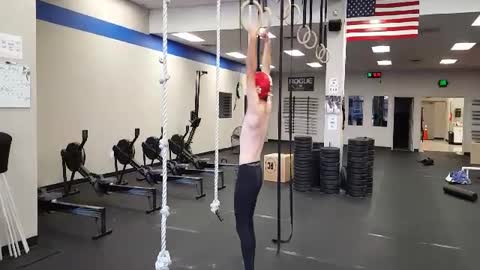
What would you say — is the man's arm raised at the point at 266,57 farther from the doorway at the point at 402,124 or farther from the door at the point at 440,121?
the door at the point at 440,121

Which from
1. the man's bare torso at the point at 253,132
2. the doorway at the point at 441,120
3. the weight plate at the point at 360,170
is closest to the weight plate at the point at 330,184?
the weight plate at the point at 360,170

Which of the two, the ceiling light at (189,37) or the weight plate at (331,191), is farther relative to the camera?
the ceiling light at (189,37)

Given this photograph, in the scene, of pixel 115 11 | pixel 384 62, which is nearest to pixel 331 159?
pixel 115 11

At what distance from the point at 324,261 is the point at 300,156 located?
333cm

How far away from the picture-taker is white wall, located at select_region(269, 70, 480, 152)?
1341 cm

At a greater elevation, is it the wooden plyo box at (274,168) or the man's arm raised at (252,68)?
the man's arm raised at (252,68)

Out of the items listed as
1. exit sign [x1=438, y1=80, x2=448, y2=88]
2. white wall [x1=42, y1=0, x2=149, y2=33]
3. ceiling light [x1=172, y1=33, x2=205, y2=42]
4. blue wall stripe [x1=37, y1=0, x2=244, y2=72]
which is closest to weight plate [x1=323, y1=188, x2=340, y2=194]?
ceiling light [x1=172, y1=33, x2=205, y2=42]

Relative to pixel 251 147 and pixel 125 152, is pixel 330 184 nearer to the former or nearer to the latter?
pixel 125 152

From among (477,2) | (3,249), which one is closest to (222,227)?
(3,249)

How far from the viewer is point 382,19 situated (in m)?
6.28

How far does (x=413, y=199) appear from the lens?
636cm

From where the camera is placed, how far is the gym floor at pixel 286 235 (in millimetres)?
3510

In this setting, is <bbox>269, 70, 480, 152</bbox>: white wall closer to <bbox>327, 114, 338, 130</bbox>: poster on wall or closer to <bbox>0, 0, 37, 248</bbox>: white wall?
<bbox>327, 114, 338, 130</bbox>: poster on wall

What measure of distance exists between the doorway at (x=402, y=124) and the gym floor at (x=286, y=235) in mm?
8393
